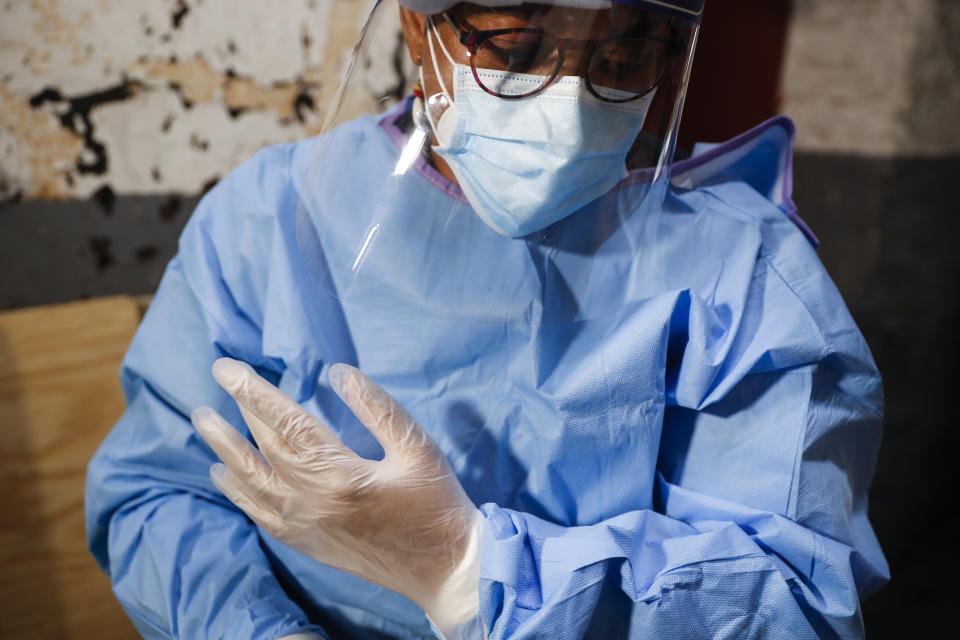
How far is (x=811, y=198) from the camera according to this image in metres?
2.25

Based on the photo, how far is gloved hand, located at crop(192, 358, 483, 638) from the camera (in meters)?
0.72

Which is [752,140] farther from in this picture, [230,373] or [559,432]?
[230,373]

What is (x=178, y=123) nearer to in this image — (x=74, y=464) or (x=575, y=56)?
(x=74, y=464)

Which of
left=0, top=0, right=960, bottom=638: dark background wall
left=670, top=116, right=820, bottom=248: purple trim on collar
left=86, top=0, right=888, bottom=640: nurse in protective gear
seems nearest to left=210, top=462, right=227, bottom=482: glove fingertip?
left=86, top=0, right=888, bottom=640: nurse in protective gear

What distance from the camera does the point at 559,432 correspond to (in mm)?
800

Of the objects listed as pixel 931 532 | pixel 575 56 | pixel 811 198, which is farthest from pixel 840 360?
pixel 931 532

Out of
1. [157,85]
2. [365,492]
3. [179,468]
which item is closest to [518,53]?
[365,492]

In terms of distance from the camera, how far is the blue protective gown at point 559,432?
745 millimetres

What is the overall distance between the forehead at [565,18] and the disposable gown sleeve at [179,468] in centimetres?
40

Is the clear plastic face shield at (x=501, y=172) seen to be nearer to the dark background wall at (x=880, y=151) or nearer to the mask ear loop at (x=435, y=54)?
the mask ear loop at (x=435, y=54)

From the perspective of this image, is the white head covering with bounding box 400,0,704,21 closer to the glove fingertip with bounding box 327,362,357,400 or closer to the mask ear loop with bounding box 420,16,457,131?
the mask ear loop with bounding box 420,16,457,131

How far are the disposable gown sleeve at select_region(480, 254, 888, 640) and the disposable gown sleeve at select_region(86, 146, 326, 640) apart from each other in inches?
12.1

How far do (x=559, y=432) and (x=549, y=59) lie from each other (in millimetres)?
410

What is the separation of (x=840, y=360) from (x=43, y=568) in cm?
129
